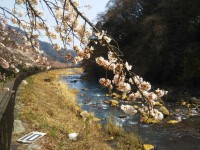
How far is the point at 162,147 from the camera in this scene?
11.0m

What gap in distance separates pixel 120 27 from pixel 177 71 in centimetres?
1118

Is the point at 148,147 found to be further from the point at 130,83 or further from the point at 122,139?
the point at 130,83

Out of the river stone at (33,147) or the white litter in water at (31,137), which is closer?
the river stone at (33,147)

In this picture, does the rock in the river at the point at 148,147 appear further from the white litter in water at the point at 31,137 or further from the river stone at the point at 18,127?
the river stone at the point at 18,127

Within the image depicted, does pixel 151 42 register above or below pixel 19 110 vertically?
above

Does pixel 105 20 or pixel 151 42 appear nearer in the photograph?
pixel 151 42

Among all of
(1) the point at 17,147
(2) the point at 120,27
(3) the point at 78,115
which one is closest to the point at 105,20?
(2) the point at 120,27

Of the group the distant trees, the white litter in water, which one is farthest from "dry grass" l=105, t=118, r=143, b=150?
the distant trees

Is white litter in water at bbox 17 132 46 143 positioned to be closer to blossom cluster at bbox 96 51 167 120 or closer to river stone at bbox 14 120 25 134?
river stone at bbox 14 120 25 134

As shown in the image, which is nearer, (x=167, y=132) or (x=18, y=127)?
(x=18, y=127)

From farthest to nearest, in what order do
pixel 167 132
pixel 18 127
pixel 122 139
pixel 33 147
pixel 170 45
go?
pixel 170 45
pixel 167 132
pixel 122 139
pixel 18 127
pixel 33 147

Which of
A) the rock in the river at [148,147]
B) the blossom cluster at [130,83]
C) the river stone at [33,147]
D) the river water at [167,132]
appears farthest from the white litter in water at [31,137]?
the blossom cluster at [130,83]

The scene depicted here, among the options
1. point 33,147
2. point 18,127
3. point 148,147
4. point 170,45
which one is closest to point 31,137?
point 33,147

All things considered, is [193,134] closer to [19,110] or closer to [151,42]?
[19,110]
